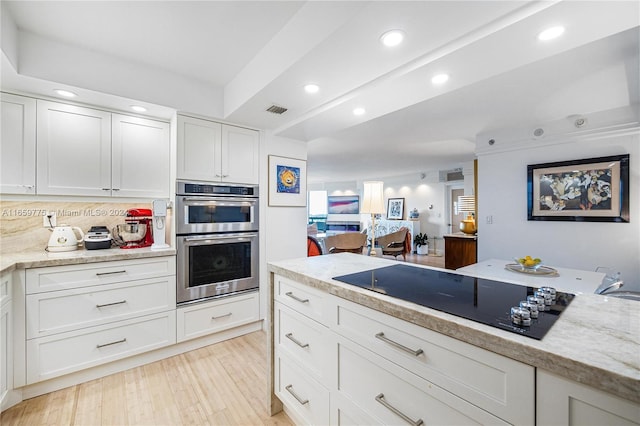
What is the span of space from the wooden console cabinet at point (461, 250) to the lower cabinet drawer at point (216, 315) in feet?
10.0

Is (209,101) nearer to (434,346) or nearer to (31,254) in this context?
(31,254)

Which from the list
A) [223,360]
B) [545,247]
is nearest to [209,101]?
[223,360]

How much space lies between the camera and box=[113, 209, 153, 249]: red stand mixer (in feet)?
8.44

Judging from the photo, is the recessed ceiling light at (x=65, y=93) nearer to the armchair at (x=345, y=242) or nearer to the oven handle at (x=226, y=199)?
the oven handle at (x=226, y=199)

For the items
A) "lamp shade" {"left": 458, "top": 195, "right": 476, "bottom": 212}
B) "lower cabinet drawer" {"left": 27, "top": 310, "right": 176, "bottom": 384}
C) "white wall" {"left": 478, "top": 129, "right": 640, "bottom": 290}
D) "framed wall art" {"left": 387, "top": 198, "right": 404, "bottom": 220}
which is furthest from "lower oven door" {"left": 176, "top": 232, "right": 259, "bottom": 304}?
"framed wall art" {"left": 387, "top": 198, "right": 404, "bottom": 220}

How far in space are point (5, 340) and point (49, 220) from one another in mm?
1037

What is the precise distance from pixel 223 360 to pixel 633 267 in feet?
13.4

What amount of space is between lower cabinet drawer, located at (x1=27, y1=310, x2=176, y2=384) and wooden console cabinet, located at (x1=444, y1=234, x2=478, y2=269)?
3858mm

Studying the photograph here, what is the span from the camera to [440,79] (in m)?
1.93

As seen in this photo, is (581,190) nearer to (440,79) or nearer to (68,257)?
(440,79)

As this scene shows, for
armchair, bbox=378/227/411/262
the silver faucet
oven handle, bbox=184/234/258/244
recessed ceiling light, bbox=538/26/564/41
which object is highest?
recessed ceiling light, bbox=538/26/564/41

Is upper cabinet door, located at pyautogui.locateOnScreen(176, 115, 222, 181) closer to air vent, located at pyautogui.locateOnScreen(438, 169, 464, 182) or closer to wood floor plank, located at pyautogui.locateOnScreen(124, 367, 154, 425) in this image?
wood floor plank, located at pyautogui.locateOnScreen(124, 367, 154, 425)

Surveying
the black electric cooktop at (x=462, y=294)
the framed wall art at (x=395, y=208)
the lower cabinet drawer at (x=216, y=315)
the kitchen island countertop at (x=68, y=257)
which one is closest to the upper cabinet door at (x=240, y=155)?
the kitchen island countertop at (x=68, y=257)

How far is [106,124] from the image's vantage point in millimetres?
2438
